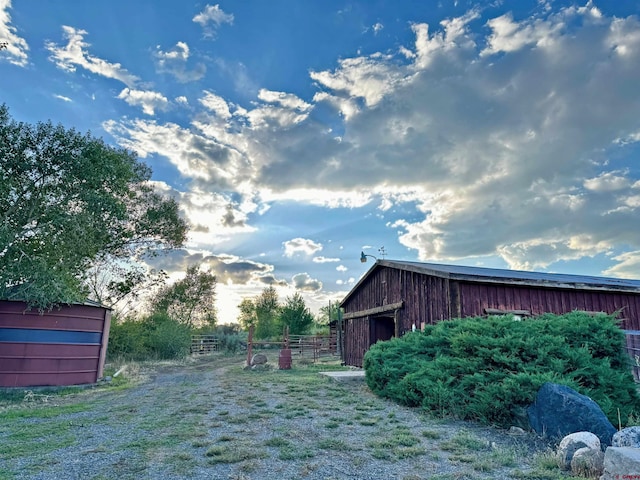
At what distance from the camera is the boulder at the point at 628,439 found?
3.81 meters

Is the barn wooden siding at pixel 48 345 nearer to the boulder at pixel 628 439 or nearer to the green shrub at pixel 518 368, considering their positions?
the green shrub at pixel 518 368

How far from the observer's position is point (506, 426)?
5.78 m

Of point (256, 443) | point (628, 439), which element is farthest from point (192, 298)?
point (628, 439)

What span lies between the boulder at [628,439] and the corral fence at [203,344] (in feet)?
87.5

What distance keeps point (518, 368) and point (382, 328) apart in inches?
409

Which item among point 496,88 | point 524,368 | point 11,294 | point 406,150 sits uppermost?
point 496,88

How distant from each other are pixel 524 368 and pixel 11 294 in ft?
43.3

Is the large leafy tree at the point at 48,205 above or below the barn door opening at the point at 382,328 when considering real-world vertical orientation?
above

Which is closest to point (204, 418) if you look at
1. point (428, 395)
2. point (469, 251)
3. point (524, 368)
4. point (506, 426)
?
point (428, 395)

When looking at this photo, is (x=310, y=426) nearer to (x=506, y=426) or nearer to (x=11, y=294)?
(x=506, y=426)

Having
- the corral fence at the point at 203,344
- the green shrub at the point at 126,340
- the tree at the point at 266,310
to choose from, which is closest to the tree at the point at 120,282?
the green shrub at the point at 126,340

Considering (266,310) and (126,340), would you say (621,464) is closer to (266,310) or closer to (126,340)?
(126,340)

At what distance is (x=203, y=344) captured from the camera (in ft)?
94.5

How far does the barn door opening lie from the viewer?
16.0 metres
